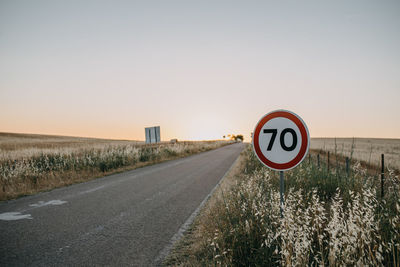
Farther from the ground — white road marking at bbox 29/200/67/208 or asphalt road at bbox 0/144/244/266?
white road marking at bbox 29/200/67/208

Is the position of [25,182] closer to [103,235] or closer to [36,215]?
[36,215]

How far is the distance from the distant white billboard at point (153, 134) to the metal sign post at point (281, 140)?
26.2 metres

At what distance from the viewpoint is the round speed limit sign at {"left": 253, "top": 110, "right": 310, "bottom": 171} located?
9.27 feet

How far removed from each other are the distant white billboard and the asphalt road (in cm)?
2125

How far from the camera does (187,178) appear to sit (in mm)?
9578

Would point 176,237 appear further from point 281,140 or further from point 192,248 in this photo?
point 281,140

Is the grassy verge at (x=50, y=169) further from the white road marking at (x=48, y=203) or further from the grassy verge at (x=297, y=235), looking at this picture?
the grassy verge at (x=297, y=235)

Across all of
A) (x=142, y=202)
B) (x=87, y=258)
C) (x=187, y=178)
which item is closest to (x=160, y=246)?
(x=87, y=258)

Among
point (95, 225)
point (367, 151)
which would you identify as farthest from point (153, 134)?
point (367, 151)

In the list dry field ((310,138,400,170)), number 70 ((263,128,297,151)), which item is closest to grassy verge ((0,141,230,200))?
number 70 ((263,128,297,151))

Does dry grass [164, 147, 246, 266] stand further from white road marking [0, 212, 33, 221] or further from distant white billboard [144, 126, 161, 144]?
distant white billboard [144, 126, 161, 144]

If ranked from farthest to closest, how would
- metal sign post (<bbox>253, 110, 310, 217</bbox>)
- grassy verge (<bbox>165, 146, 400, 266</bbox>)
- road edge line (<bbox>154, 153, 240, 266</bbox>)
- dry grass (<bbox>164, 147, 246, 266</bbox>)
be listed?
1. road edge line (<bbox>154, 153, 240, 266</bbox>)
2. dry grass (<bbox>164, 147, 246, 266</bbox>)
3. metal sign post (<bbox>253, 110, 310, 217</bbox>)
4. grassy verge (<bbox>165, 146, 400, 266</bbox>)

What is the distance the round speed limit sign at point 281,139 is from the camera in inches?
111

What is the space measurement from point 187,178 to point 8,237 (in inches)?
251
